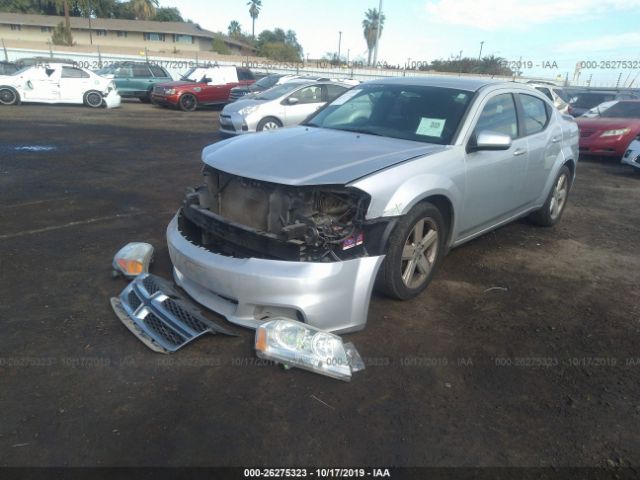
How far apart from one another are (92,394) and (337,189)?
187 cm

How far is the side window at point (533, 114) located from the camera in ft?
15.8

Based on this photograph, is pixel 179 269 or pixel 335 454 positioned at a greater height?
pixel 179 269

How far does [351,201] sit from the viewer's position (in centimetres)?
313

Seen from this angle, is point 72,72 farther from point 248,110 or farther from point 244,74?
point 248,110

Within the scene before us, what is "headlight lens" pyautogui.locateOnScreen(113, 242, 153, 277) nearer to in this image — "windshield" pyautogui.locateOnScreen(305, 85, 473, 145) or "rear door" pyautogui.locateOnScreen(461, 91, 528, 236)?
"windshield" pyautogui.locateOnScreen(305, 85, 473, 145)

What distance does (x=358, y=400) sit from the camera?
8.52ft

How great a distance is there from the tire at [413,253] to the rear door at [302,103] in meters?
8.61

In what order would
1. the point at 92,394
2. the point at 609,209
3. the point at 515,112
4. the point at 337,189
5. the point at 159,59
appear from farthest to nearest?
the point at 159,59 < the point at 609,209 < the point at 515,112 < the point at 337,189 < the point at 92,394

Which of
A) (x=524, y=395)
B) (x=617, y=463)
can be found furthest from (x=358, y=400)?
(x=617, y=463)

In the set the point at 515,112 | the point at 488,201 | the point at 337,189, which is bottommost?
the point at 488,201

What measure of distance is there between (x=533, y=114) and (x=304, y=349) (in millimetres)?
3803

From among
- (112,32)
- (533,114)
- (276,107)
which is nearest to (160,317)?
(533,114)

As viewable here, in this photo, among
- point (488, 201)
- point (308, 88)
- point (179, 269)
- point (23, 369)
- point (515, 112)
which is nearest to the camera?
point (23, 369)

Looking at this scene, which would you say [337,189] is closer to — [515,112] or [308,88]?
[515,112]
